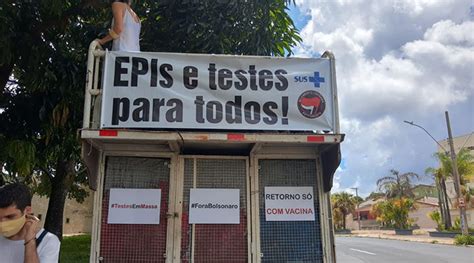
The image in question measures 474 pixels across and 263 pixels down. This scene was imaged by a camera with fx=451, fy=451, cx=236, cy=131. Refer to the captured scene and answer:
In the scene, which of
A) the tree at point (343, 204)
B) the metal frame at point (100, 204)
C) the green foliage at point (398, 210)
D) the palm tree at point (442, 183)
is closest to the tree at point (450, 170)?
the palm tree at point (442, 183)

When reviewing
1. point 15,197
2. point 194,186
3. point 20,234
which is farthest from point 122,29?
point 20,234

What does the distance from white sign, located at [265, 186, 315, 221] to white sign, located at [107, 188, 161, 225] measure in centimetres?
125

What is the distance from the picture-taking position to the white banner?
4.75m

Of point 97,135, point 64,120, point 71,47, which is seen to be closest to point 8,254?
point 97,135

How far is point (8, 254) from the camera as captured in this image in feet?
9.05

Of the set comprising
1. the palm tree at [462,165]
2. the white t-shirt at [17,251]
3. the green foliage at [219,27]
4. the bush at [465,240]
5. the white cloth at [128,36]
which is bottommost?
the bush at [465,240]

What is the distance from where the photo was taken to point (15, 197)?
2756mm

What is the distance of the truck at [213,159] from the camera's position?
4.77 meters

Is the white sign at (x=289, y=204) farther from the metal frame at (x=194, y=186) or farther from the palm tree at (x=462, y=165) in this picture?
the palm tree at (x=462, y=165)

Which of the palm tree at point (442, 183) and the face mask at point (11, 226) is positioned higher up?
the palm tree at point (442, 183)

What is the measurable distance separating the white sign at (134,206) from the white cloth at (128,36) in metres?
1.66

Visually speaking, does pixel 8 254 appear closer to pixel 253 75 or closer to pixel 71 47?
pixel 253 75

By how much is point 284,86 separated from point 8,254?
322cm

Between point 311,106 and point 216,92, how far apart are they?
1058 millimetres
